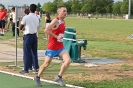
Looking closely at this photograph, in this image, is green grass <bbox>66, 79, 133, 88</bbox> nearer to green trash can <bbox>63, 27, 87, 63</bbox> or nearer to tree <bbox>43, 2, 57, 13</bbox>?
green trash can <bbox>63, 27, 87, 63</bbox>

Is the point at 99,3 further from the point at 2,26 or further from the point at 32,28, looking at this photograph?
the point at 32,28

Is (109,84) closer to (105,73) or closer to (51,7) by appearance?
(105,73)

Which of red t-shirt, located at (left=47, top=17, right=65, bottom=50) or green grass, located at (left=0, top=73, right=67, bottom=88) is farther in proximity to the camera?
green grass, located at (left=0, top=73, right=67, bottom=88)

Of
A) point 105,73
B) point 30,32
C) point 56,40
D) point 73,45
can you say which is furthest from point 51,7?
point 56,40

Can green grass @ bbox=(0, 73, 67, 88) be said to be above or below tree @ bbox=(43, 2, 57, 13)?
below

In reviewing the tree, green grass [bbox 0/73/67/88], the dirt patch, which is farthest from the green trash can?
the tree

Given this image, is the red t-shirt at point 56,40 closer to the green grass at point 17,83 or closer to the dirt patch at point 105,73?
the green grass at point 17,83

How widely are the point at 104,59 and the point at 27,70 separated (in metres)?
4.41

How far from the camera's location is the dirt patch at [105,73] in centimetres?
968

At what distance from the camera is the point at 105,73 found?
411 inches

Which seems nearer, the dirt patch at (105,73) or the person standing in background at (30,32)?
the dirt patch at (105,73)

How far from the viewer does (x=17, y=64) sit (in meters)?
11.9

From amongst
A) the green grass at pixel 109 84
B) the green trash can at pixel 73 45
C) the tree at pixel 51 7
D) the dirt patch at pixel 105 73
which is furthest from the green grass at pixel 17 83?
the tree at pixel 51 7

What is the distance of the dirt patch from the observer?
9680mm
